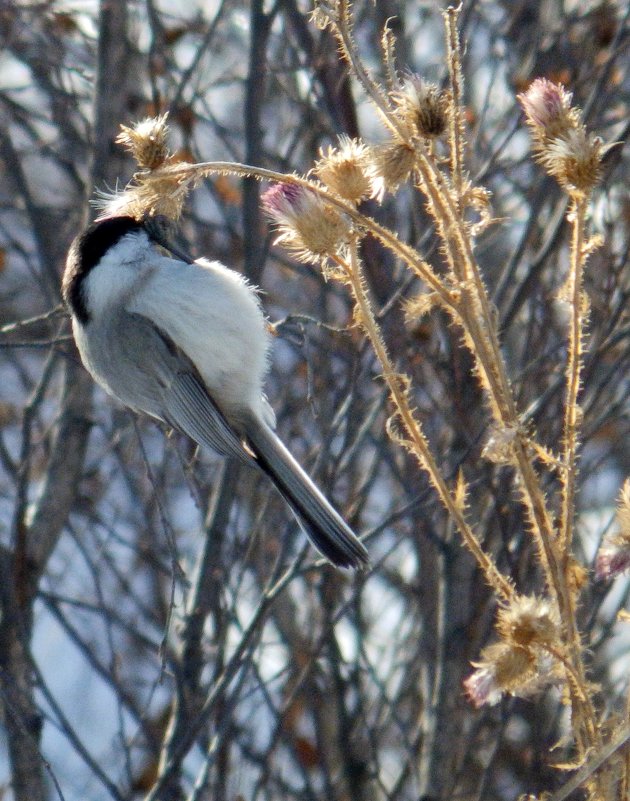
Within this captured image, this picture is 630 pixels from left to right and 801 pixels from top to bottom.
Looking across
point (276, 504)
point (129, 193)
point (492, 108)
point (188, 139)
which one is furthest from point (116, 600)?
point (129, 193)

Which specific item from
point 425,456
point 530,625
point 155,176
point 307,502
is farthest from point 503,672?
point 307,502

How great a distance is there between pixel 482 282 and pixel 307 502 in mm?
1227

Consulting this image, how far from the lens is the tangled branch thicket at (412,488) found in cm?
134

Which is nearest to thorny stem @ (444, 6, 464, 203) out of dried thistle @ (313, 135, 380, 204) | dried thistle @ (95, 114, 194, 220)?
dried thistle @ (313, 135, 380, 204)

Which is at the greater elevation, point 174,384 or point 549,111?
Result: point 174,384

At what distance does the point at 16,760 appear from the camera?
2734 millimetres

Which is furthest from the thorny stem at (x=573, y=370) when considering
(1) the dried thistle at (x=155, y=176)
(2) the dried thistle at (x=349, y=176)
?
→ (1) the dried thistle at (x=155, y=176)

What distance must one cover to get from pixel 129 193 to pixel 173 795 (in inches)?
67.0

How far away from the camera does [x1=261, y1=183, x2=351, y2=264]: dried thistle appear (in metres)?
1.49

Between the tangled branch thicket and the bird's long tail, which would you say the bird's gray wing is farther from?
the tangled branch thicket

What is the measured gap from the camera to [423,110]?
4.57 ft

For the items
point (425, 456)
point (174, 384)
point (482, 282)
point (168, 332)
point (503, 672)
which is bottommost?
point (503, 672)

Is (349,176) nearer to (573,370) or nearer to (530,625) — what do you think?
(573,370)

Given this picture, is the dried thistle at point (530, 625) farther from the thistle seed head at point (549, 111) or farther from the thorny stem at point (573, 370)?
the thistle seed head at point (549, 111)
